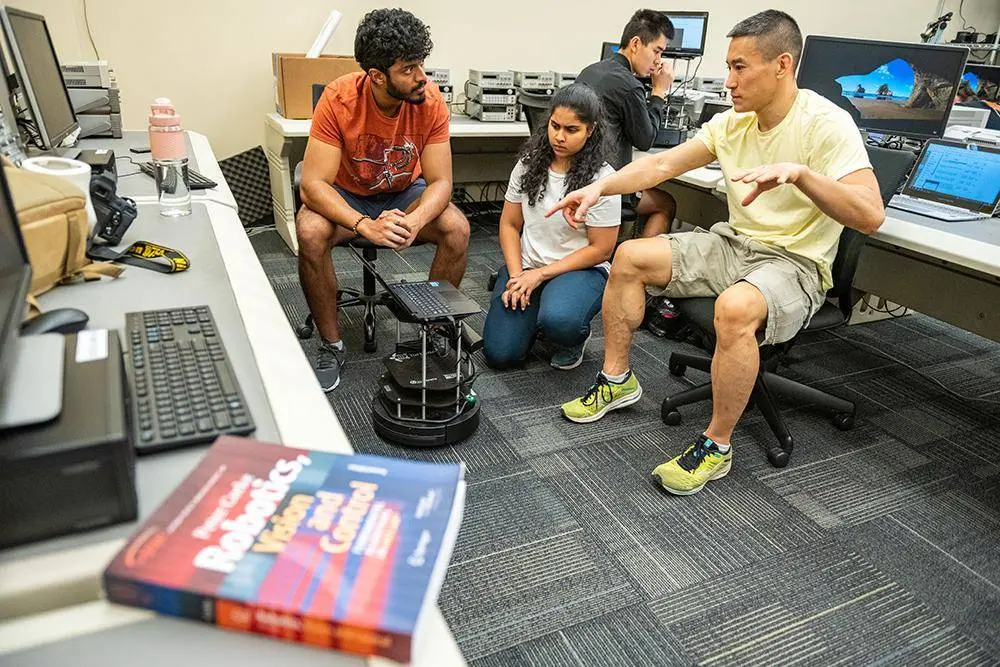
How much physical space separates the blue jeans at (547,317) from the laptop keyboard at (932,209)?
949 mm

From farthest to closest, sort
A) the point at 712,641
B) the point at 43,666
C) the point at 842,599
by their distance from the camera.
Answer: the point at 842,599 < the point at 712,641 < the point at 43,666

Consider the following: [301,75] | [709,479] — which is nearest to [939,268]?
[709,479]

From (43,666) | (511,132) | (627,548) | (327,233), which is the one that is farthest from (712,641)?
(511,132)

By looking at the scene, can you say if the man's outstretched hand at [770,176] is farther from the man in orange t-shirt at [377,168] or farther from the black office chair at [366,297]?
the black office chair at [366,297]

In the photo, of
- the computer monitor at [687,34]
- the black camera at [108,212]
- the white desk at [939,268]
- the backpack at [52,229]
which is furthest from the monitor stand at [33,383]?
the computer monitor at [687,34]

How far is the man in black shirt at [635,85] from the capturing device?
8.44ft

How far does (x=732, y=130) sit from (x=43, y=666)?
1.98 m

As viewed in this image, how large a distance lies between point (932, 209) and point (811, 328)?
1.80ft

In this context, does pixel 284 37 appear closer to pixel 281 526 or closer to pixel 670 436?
pixel 670 436

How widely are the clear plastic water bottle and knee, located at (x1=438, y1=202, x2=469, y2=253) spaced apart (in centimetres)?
91

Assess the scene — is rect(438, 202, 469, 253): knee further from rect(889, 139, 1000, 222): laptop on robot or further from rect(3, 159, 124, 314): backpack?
rect(889, 139, 1000, 222): laptop on robot

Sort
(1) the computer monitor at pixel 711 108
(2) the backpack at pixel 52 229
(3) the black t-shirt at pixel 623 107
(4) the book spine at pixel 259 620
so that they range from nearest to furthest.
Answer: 1. (4) the book spine at pixel 259 620
2. (2) the backpack at pixel 52 229
3. (3) the black t-shirt at pixel 623 107
4. (1) the computer monitor at pixel 711 108

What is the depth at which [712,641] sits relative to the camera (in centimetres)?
131

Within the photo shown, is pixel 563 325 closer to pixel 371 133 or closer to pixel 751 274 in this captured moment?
pixel 751 274
